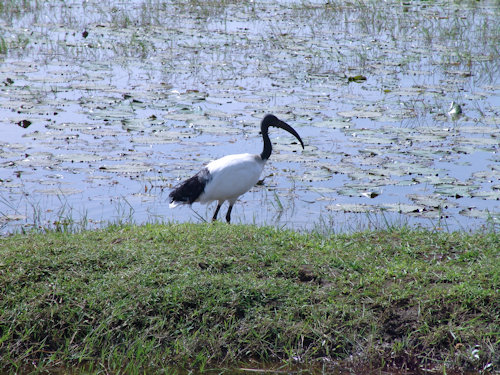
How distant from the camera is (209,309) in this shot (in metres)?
4.02

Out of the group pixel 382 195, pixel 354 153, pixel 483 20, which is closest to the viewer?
pixel 382 195

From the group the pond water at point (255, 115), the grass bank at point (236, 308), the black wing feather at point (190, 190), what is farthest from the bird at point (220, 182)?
the grass bank at point (236, 308)

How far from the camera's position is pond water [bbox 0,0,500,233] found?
6898 millimetres

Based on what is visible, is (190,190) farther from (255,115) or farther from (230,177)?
(255,115)

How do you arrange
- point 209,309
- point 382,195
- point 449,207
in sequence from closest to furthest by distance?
point 209,309 < point 449,207 < point 382,195

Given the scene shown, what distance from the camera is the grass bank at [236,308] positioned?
151 inches

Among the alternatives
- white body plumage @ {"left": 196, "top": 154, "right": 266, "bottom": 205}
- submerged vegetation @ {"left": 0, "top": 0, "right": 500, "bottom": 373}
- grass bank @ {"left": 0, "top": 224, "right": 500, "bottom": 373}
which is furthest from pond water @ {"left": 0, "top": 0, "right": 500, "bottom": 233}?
grass bank @ {"left": 0, "top": 224, "right": 500, "bottom": 373}

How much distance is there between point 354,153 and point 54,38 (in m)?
7.73

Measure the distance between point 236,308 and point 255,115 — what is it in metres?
5.45

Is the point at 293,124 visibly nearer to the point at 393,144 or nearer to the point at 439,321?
the point at 393,144

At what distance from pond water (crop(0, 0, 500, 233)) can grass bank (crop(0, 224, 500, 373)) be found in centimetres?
151

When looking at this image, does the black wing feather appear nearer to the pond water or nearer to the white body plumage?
the white body plumage

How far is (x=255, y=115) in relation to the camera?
9258 millimetres

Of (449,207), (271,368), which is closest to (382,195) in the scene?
(449,207)
